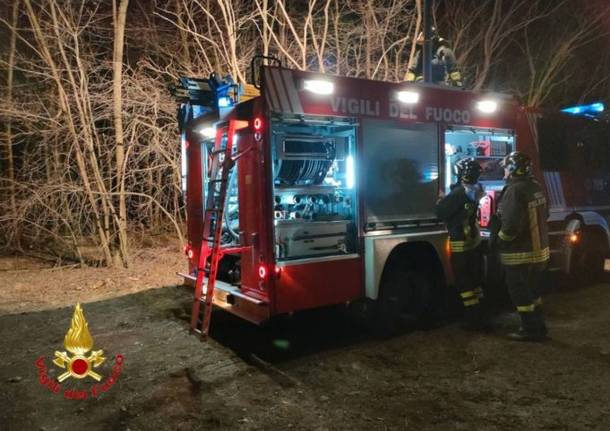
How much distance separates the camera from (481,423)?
3.35 meters

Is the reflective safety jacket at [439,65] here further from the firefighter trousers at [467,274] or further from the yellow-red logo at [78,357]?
the yellow-red logo at [78,357]

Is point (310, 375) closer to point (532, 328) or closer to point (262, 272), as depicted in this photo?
point (262, 272)

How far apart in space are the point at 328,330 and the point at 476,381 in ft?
6.04

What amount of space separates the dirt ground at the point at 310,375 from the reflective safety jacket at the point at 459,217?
0.94 m

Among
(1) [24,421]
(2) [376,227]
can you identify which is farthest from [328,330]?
(1) [24,421]

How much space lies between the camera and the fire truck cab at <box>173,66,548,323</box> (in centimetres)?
440

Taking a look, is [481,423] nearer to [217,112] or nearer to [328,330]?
[328,330]

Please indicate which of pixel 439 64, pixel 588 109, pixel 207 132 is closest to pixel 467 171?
pixel 207 132

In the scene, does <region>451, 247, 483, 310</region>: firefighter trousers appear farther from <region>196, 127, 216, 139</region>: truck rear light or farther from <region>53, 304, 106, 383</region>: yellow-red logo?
<region>53, 304, 106, 383</region>: yellow-red logo

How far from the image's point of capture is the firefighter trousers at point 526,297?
5000 mm

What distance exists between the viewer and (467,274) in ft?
17.7

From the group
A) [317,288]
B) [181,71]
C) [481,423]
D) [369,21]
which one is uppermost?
[369,21]

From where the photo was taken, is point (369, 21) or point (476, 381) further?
point (369, 21)

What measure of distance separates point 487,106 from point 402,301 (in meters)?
2.48
